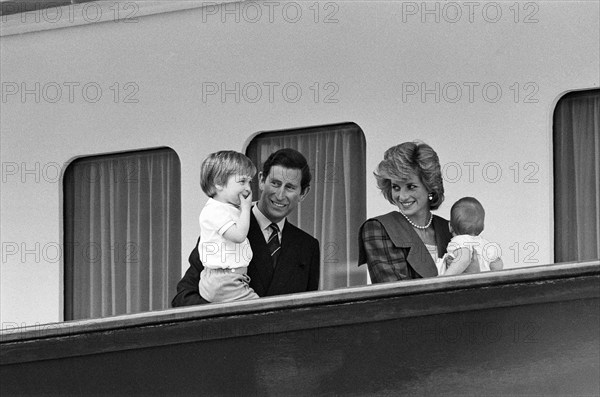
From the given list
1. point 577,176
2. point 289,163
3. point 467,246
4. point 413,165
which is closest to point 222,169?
point 289,163

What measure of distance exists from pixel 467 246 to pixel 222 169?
3.94ft

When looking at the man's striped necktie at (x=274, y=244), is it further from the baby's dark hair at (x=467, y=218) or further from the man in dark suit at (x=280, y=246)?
the baby's dark hair at (x=467, y=218)

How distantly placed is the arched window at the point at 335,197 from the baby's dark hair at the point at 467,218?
1.52 m

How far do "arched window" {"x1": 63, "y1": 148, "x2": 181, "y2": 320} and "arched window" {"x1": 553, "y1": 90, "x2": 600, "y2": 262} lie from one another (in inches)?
102

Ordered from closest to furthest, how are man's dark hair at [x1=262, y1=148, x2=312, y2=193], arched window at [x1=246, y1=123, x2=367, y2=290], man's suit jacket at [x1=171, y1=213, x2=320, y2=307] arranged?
man's suit jacket at [x1=171, y1=213, x2=320, y2=307]
man's dark hair at [x1=262, y1=148, x2=312, y2=193]
arched window at [x1=246, y1=123, x2=367, y2=290]

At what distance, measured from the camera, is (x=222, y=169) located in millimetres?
6836

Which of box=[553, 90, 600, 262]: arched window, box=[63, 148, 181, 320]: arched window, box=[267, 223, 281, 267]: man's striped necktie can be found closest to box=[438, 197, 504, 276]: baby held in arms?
box=[553, 90, 600, 262]: arched window

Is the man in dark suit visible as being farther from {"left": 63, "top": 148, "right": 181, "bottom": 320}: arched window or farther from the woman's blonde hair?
{"left": 63, "top": 148, "right": 181, "bottom": 320}: arched window

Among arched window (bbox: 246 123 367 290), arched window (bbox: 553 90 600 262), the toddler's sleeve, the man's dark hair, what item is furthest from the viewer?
arched window (bbox: 246 123 367 290)

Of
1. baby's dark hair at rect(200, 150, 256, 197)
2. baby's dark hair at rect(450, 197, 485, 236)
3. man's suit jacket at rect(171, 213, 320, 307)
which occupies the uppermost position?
baby's dark hair at rect(200, 150, 256, 197)

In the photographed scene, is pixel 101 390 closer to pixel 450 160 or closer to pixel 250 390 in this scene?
pixel 250 390

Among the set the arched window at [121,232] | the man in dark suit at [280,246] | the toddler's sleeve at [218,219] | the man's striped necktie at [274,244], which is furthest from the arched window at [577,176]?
the arched window at [121,232]

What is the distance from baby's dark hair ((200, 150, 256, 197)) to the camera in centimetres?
683

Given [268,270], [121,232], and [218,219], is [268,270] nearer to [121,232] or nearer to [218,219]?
[218,219]
